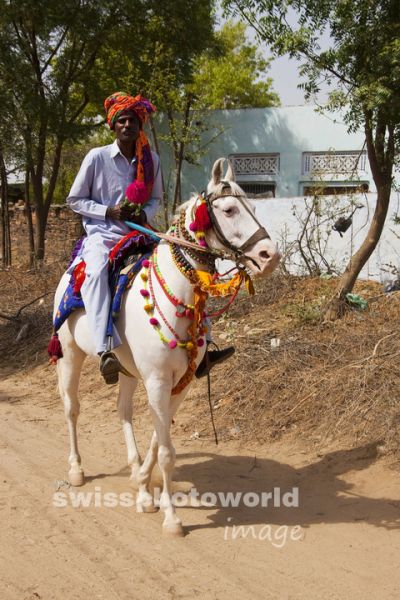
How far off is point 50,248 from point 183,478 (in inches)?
551

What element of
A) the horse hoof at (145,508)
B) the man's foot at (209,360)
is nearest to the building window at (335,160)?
the man's foot at (209,360)

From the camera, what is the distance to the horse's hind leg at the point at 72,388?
5574mm

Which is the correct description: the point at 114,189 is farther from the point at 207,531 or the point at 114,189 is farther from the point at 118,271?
the point at 207,531

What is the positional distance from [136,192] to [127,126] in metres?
0.52

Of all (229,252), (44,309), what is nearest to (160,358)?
(229,252)

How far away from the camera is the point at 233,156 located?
1945 cm

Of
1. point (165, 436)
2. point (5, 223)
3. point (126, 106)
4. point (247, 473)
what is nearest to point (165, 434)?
point (165, 436)

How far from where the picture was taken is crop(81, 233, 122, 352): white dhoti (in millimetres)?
4617

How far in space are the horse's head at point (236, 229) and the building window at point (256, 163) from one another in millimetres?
15320

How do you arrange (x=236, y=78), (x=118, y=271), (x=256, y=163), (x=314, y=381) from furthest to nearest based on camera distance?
(x=236, y=78)
(x=256, y=163)
(x=314, y=381)
(x=118, y=271)

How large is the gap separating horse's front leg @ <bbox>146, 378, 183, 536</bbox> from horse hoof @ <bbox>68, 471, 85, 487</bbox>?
41.1 inches

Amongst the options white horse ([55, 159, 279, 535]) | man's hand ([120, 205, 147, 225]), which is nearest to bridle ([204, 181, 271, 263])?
white horse ([55, 159, 279, 535])

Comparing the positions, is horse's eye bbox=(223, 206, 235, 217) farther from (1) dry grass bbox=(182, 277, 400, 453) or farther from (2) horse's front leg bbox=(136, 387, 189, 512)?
(1) dry grass bbox=(182, 277, 400, 453)

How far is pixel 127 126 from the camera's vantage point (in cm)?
494
